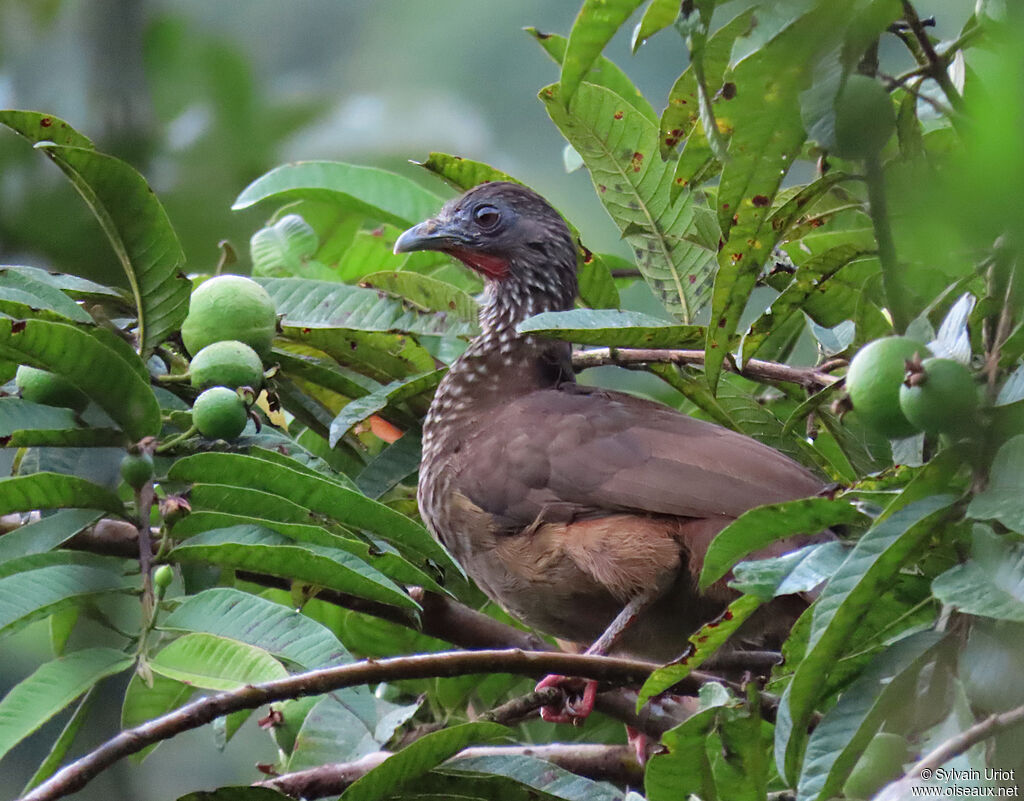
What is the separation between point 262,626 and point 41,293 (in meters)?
0.96

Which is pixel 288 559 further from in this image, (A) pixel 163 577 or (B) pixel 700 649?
(B) pixel 700 649

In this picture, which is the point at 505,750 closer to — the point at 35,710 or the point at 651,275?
the point at 35,710

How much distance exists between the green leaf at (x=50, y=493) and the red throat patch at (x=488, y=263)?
2116mm

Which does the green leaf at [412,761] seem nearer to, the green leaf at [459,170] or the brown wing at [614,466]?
the brown wing at [614,466]

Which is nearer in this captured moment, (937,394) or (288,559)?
(937,394)

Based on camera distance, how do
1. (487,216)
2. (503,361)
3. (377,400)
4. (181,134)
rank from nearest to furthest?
1. (377,400)
2. (503,361)
3. (487,216)
4. (181,134)

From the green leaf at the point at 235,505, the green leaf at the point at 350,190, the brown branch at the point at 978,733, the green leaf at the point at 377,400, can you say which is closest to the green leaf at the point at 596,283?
the green leaf at the point at 377,400

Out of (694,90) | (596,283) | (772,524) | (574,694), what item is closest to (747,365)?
(596,283)

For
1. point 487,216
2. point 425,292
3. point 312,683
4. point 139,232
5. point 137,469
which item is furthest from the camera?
point 487,216

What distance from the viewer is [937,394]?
1.46 meters

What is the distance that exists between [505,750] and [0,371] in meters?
1.18

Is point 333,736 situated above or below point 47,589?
below

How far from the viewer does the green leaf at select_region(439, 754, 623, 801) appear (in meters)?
2.17

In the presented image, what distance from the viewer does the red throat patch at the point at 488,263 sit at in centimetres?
414
